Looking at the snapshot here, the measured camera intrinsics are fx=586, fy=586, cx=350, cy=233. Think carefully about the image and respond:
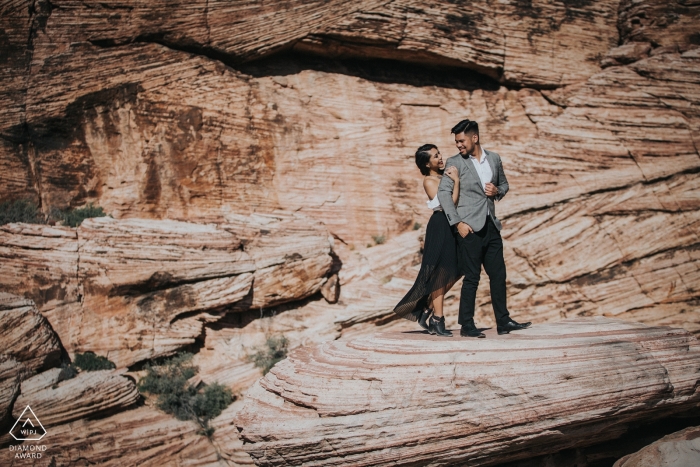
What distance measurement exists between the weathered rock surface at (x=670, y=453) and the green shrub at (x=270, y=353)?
5973 millimetres

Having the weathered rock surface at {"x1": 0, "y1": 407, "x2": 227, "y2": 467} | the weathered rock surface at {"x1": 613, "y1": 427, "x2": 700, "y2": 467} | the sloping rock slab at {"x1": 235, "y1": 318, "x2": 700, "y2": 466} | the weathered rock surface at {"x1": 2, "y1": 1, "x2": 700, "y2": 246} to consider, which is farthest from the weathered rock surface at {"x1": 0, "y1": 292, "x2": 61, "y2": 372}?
the weathered rock surface at {"x1": 613, "y1": 427, "x2": 700, "y2": 467}

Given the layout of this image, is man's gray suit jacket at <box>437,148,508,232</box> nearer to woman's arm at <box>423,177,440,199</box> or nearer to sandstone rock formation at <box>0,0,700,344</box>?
woman's arm at <box>423,177,440,199</box>

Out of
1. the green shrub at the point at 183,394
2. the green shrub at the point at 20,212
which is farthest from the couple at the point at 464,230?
the green shrub at the point at 20,212

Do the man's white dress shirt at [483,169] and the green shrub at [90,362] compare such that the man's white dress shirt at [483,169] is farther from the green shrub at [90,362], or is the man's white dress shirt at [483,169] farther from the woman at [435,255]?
the green shrub at [90,362]

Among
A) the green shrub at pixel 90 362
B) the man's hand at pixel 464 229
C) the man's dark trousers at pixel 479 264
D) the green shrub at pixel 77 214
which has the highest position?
the man's hand at pixel 464 229

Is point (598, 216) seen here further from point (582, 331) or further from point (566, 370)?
point (566, 370)

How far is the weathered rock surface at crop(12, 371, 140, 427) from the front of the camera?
899 centimetres

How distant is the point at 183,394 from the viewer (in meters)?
9.99

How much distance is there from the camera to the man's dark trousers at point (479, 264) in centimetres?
654

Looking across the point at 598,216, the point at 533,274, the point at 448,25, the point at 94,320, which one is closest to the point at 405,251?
the point at 533,274

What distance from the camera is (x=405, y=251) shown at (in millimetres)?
11789

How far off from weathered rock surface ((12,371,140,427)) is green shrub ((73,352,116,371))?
0.30m

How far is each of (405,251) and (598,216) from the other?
367 cm

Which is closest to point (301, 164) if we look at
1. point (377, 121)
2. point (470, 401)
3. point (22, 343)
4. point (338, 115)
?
point (338, 115)
